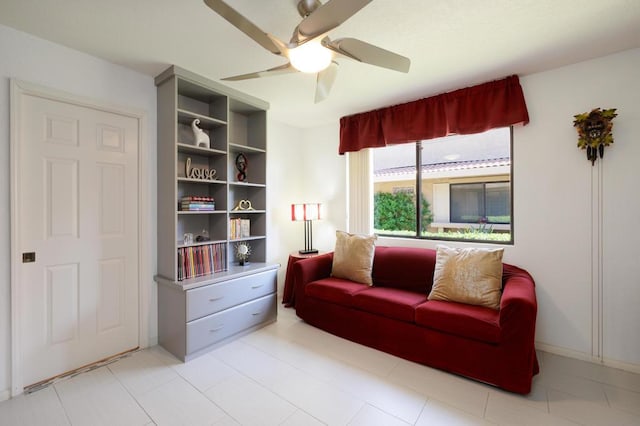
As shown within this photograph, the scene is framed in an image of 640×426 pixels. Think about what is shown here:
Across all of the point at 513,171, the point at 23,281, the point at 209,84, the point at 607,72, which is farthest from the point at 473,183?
the point at 23,281

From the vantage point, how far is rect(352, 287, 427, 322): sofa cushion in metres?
2.38

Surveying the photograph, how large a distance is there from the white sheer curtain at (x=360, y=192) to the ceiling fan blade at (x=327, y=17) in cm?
234

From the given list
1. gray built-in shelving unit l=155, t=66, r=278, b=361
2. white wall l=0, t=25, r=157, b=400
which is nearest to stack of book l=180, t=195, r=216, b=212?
gray built-in shelving unit l=155, t=66, r=278, b=361

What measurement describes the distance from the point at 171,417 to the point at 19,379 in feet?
3.87

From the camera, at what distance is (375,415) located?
1720mm

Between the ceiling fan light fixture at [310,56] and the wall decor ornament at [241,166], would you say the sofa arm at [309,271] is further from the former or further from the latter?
the ceiling fan light fixture at [310,56]

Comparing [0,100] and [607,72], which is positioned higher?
[607,72]

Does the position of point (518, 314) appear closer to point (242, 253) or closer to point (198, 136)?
point (242, 253)

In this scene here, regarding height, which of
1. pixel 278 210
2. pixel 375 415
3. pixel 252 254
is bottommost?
pixel 375 415

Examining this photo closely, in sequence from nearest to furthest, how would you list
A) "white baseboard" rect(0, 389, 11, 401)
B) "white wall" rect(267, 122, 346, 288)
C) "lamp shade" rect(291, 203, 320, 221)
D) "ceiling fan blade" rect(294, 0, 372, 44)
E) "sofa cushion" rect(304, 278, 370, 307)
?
"ceiling fan blade" rect(294, 0, 372, 44) < "white baseboard" rect(0, 389, 11, 401) < "sofa cushion" rect(304, 278, 370, 307) < "lamp shade" rect(291, 203, 320, 221) < "white wall" rect(267, 122, 346, 288)

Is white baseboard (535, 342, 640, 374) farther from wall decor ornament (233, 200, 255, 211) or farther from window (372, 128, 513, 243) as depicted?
wall decor ornament (233, 200, 255, 211)

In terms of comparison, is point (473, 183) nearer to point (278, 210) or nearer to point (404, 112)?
point (404, 112)

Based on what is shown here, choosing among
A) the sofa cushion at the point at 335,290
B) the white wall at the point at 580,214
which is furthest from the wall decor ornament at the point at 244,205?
the white wall at the point at 580,214

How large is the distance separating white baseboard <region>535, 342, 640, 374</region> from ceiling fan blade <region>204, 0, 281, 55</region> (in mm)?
3217
